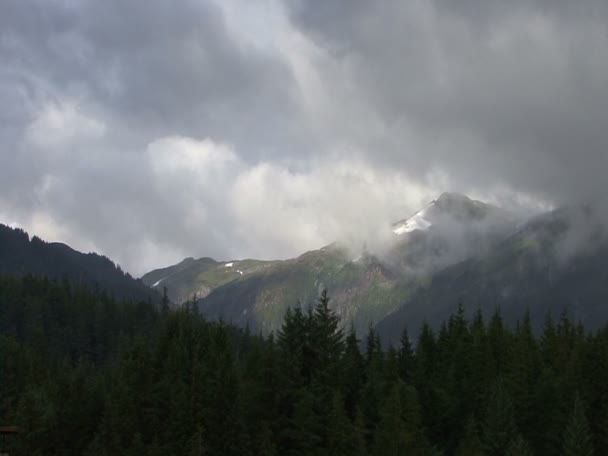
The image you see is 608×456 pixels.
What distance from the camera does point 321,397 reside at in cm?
5706

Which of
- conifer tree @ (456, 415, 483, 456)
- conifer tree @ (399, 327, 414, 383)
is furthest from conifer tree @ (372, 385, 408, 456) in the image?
conifer tree @ (399, 327, 414, 383)

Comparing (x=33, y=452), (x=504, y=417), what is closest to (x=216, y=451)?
(x=33, y=452)

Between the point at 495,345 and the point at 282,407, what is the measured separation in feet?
116

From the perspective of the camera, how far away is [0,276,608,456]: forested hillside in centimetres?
5853

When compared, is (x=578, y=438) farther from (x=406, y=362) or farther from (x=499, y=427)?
(x=406, y=362)

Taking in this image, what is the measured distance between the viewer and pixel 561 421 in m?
70.3

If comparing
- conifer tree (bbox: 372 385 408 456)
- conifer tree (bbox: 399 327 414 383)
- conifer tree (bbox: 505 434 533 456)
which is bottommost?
conifer tree (bbox: 505 434 533 456)

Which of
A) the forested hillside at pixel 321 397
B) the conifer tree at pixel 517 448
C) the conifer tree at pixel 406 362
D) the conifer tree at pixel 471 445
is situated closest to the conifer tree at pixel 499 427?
the forested hillside at pixel 321 397

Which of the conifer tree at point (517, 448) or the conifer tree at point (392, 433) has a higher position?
the conifer tree at point (392, 433)

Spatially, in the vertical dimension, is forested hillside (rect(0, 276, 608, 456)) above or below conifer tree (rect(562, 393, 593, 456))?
above

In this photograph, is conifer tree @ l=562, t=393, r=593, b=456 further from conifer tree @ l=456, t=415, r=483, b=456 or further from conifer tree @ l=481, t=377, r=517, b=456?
conifer tree @ l=456, t=415, r=483, b=456

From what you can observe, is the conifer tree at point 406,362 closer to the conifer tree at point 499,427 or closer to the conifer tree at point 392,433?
the conifer tree at point 499,427

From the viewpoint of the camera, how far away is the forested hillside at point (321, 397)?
2304 inches

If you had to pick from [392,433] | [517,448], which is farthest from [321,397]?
[517,448]
